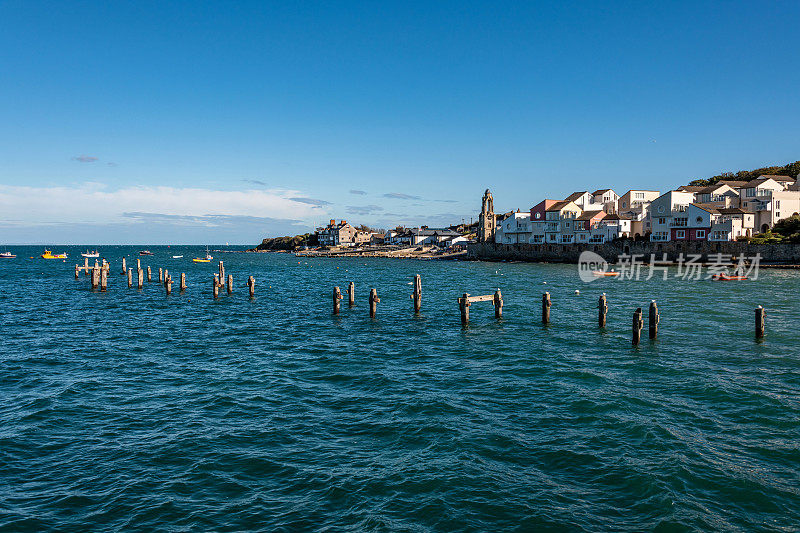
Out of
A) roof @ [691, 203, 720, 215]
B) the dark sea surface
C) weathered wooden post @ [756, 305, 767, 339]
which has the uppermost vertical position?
roof @ [691, 203, 720, 215]

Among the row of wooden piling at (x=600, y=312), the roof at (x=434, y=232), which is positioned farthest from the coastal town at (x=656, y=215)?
the row of wooden piling at (x=600, y=312)

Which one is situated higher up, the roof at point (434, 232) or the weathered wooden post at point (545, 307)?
the roof at point (434, 232)

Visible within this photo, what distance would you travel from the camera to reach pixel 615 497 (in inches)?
447

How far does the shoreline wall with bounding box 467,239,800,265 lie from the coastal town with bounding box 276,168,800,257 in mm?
2566

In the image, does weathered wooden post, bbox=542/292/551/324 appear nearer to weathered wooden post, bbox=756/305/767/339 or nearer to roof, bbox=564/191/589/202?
weathered wooden post, bbox=756/305/767/339

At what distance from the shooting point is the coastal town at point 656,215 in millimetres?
94000

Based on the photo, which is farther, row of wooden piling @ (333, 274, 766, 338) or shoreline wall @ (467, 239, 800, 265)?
shoreline wall @ (467, 239, 800, 265)

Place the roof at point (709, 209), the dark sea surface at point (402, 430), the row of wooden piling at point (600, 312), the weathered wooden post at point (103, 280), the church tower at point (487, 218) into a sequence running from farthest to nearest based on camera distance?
the church tower at point (487, 218), the roof at point (709, 209), the weathered wooden post at point (103, 280), the row of wooden piling at point (600, 312), the dark sea surface at point (402, 430)

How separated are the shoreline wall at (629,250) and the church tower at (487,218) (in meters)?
5.89

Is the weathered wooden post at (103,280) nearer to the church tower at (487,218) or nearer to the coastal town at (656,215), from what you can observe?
the coastal town at (656,215)

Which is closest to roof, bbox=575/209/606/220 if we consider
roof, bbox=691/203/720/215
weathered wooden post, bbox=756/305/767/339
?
roof, bbox=691/203/720/215

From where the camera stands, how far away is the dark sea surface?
11.0 meters

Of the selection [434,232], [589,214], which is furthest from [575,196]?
[434,232]

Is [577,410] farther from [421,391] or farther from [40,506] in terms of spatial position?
[40,506]
